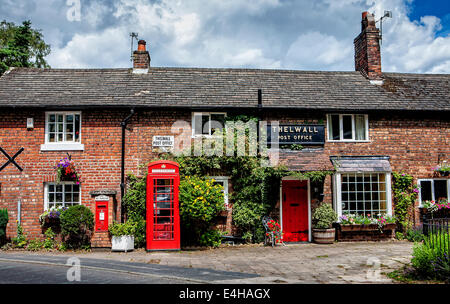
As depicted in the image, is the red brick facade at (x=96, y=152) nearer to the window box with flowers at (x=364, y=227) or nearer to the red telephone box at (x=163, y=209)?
the window box with flowers at (x=364, y=227)

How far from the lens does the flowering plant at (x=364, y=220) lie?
1222 centimetres

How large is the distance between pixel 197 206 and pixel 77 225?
3786mm

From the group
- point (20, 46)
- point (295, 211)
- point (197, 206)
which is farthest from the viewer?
point (20, 46)

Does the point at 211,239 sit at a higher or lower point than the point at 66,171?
lower

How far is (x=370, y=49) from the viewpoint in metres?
14.8

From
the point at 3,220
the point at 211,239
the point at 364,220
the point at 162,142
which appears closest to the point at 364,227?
the point at 364,220

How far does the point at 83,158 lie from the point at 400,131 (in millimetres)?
11381

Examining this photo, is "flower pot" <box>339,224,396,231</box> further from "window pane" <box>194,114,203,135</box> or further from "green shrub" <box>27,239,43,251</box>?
"green shrub" <box>27,239,43,251</box>

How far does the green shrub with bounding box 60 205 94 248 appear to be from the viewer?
1085 centimetres

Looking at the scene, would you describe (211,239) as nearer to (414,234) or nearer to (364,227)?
(364,227)

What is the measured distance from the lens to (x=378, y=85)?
14352mm

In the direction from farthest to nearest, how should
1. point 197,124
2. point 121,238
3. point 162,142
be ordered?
point 197,124 → point 162,142 → point 121,238

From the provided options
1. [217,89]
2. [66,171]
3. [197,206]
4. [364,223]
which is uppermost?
[217,89]

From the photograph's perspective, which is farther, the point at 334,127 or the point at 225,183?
the point at 334,127
